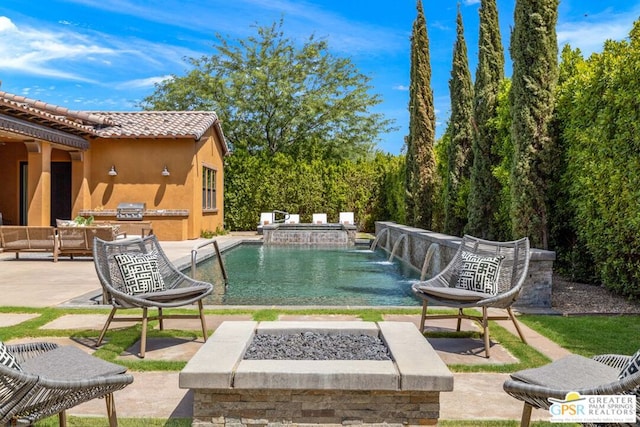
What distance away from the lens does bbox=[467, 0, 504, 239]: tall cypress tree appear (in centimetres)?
1077

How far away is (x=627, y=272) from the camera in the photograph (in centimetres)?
658

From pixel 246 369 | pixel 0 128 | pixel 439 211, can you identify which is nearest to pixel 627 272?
pixel 246 369

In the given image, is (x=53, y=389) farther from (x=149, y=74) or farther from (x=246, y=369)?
(x=149, y=74)

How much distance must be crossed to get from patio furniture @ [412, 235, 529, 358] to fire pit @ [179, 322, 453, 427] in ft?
5.72

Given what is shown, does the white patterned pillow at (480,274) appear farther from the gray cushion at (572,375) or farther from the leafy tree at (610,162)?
the leafy tree at (610,162)

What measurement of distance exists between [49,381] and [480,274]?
12.3 ft

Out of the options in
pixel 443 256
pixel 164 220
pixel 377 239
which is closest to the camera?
pixel 443 256

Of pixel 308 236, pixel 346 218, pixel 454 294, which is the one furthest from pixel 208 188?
pixel 454 294

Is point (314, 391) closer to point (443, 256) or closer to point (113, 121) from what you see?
point (443, 256)

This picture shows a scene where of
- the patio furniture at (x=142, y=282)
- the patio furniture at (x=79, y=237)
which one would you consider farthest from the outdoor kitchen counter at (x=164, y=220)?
the patio furniture at (x=142, y=282)

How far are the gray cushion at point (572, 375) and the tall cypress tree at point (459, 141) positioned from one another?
10315 mm

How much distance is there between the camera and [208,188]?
60.4ft

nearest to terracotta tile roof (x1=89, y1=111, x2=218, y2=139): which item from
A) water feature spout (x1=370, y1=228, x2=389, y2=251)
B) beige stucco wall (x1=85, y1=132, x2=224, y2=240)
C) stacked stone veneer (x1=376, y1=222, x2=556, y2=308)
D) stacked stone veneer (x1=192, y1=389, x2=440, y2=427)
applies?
beige stucco wall (x1=85, y1=132, x2=224, y2=240)

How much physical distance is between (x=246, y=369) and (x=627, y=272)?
→ 5.83 meters
